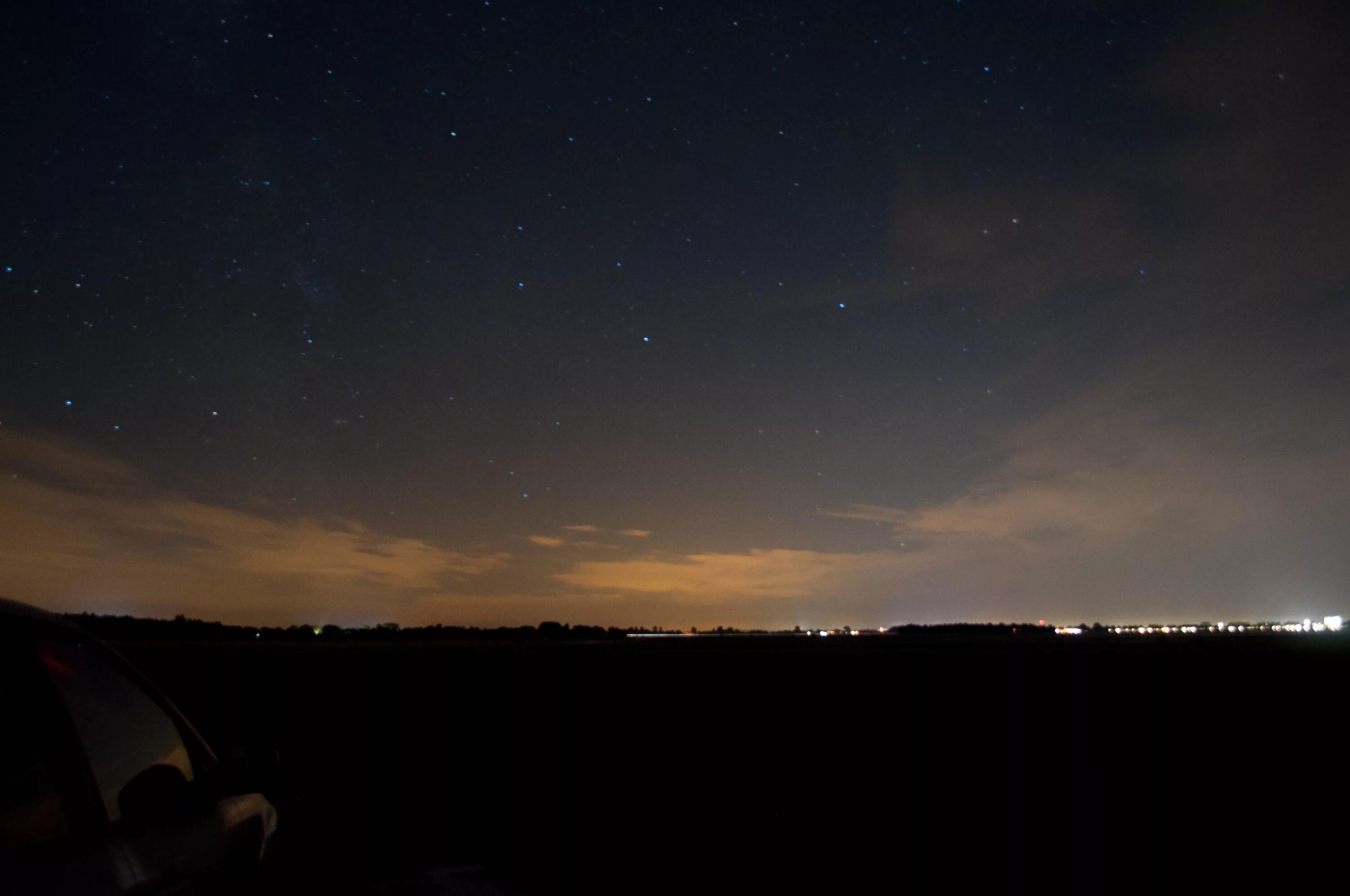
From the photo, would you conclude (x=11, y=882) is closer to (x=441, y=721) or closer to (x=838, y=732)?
(x=838, y=732)

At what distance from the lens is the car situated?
2.29m

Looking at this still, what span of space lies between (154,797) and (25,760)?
1.02 ft

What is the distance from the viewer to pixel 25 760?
8.05 feet

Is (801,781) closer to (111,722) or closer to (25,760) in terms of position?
(111,722)

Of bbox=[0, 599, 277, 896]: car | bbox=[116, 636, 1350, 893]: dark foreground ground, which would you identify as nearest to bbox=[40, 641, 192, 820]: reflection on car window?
bbox=[0, 599, 277, 896]: car

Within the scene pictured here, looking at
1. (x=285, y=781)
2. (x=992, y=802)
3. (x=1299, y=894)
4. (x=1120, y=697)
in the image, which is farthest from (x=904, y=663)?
(x=285, y=781)


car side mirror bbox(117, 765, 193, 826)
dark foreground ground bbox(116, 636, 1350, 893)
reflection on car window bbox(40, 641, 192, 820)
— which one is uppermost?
reflection on car window bbox(40, 641, 192, 820)

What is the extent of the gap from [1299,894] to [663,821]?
17.6 feet

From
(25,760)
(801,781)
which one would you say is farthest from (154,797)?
(801,781)

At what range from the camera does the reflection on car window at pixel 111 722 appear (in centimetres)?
270

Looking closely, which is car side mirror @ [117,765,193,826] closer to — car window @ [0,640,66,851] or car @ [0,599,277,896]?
car @ [0,599,277,896]

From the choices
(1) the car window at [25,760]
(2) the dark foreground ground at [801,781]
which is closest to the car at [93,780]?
(1) the car window at [25,760]

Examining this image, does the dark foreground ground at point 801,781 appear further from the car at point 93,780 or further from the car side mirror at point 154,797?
the car side mirror at point 154,797

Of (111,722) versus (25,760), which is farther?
(111,722)
